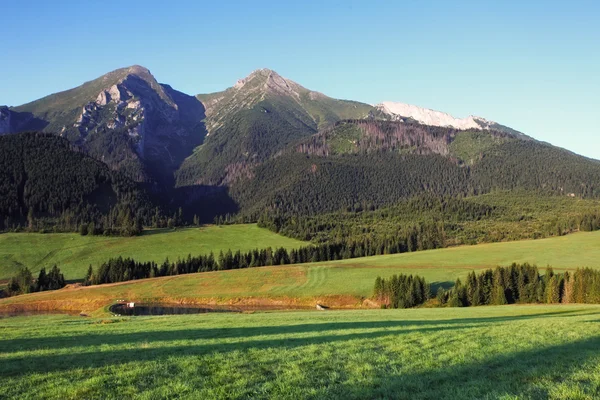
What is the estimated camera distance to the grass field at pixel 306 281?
95812 millimetres

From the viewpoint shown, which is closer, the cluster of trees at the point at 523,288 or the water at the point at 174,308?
the cluster of trees at the point at 523,288

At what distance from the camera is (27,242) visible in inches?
6161

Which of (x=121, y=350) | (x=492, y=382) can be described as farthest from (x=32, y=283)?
(x=492, y=382)

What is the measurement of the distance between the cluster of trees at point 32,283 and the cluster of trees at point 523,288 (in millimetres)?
97218

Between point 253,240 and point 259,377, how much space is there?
171 meters

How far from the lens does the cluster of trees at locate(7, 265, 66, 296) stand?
11300cm

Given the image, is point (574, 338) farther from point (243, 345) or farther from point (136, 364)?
point (136, 364)

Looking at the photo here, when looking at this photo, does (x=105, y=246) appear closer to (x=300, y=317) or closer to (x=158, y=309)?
(x=158, y=309)

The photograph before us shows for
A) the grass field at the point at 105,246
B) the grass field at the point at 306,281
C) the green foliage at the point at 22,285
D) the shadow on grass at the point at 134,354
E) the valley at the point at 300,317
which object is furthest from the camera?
the grass field at the point at 105,246

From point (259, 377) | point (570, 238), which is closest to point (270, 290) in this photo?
point (259, 377)

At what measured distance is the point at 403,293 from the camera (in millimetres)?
84125

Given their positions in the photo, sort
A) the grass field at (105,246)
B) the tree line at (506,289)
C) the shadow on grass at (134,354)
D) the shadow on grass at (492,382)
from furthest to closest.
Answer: the grass field at (105,246) → the tree line at (506,289) → the shadow on grass at (134,354) → the shadow on grass at (492,382)

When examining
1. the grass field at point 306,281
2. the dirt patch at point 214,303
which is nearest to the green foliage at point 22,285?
the grass field at point 306,281

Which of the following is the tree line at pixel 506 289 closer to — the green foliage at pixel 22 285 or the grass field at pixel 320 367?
the grass field at pixel 320 367
